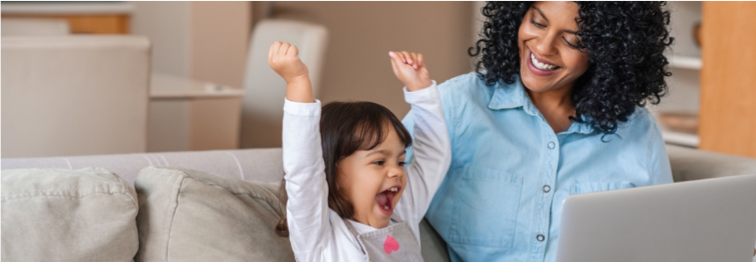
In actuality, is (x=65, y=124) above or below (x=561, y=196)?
below

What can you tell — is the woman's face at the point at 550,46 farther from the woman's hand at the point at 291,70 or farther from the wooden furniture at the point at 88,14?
the wooden furniture at the point at 88,14

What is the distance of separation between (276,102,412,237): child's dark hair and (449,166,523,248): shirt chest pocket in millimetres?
240

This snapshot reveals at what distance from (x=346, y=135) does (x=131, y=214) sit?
0.32m

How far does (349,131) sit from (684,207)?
0.46 metres

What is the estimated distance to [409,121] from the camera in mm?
1342

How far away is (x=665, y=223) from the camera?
1034mm

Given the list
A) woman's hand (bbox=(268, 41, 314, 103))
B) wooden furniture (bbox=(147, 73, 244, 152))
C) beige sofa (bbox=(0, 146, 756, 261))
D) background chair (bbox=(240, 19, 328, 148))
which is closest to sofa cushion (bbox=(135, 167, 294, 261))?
beige sofa (bbox=(0, 146, 756, 261))

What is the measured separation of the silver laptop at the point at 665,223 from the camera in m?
0.96

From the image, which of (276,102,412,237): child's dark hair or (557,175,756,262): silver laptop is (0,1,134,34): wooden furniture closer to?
(276,102,412,237): child's dark hair

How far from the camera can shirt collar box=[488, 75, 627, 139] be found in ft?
4.49

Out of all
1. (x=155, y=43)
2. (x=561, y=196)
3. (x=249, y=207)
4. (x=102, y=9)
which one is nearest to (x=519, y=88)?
(x=561, y=196)

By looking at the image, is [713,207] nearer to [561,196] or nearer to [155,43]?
[561,196]

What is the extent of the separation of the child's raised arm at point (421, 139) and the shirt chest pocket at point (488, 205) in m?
0.09

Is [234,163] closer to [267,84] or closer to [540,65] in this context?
[540,65]
